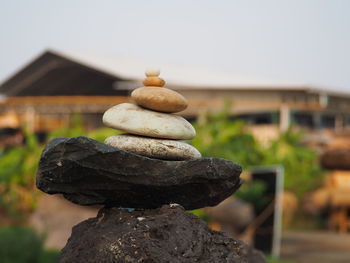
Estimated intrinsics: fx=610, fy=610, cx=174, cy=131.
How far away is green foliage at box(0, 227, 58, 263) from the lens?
10.1 meters

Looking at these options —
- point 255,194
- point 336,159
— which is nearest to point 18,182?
point 255,194

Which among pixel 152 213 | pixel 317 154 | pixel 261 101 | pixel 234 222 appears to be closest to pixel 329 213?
pixel 317 154

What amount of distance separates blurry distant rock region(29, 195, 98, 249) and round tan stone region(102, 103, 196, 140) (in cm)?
635

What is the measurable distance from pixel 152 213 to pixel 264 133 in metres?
19.6

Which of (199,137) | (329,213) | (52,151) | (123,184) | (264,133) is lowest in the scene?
(329,213)

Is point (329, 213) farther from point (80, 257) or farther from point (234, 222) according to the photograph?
point (80, 257)

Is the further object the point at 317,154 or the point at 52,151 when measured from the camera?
the point at 317,154

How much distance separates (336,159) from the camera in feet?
66.6

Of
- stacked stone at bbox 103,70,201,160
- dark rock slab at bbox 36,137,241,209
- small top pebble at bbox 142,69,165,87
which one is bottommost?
dark rock slab at bbox 36,137,241,209

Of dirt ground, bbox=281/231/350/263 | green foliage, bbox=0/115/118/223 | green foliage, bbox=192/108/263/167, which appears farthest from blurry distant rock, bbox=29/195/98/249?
dirt ground, bbox=281/231/350/263

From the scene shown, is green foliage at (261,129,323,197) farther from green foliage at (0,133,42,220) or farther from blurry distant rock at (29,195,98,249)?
blurry distant rock at (29,195,98,249)

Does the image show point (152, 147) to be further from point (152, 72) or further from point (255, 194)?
point (255, 194)

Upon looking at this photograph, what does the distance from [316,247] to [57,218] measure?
725 cm

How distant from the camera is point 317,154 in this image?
2333cm
